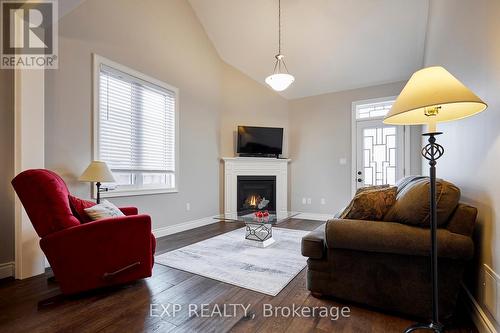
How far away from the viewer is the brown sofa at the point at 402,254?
1.58 metres

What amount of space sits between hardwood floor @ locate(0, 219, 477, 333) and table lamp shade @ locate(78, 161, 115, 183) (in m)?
1.02

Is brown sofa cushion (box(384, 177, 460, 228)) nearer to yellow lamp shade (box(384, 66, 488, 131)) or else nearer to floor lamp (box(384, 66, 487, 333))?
floor lamp (box(384, 66, 487, 333))

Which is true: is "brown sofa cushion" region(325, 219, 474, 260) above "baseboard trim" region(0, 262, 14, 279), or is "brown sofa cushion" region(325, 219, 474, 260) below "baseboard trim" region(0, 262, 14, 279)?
above

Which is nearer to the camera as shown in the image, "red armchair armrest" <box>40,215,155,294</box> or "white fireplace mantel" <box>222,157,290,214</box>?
"red armchair armrest" <box>40,215,155,294</box>

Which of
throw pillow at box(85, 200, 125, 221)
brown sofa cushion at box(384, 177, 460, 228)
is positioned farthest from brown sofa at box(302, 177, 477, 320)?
throw pillow at box(85, 200, 125, 221)

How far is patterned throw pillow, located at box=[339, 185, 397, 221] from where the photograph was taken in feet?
6.01

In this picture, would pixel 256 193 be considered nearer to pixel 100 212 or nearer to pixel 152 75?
pixel 152 75

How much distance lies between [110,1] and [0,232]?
2.99 meters

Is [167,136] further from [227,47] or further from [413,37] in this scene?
[413,37]

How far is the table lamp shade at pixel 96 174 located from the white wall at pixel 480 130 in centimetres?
333

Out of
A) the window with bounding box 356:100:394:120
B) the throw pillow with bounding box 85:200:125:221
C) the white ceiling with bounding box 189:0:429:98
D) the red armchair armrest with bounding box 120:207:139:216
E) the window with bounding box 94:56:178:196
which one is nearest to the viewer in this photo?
the throw pillow with bounding box 85:200:125:221

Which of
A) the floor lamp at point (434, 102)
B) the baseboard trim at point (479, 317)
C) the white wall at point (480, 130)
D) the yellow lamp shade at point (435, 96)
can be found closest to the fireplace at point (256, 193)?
the white wall at point (480, 130)

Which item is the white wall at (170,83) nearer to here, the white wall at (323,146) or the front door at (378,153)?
the white wall at (323,146)

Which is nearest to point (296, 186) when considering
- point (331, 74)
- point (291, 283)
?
point (331, 74)
